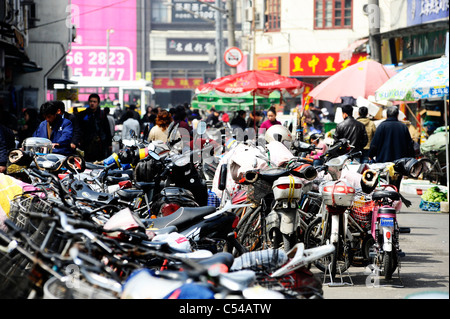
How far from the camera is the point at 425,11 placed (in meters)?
21.1

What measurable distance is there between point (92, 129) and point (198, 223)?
9.63m

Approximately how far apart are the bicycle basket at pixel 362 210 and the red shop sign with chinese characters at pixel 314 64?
3315 cm

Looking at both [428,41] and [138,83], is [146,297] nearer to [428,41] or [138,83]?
[428,41]

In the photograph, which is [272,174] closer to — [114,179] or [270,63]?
[114,179]

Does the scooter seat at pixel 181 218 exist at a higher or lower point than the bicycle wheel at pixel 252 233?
higher

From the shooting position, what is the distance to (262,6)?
4512 cm

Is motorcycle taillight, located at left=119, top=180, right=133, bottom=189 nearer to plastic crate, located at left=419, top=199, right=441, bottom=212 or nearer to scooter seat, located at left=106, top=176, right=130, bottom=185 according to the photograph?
scooter seat, located at left=106, top=176, right=130, bottom=185

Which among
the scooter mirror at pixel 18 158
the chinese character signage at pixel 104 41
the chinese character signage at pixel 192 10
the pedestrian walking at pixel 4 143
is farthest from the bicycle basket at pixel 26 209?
the chinese character signage at pixel 192 10

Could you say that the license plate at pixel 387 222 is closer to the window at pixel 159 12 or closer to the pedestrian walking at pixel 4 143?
the pedestrian walking at pixel 4 143

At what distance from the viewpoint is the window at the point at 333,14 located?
41438mm

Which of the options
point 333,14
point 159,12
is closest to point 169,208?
point 333,14

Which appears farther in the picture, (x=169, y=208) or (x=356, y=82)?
(x=356, y=82)

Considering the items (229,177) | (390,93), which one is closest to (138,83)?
(390,93)

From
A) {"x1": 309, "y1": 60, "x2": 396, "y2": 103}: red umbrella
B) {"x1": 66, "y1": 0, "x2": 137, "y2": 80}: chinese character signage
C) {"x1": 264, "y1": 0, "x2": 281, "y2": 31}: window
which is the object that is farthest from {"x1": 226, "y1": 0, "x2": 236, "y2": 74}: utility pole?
{"x1": 66, "y1": 0, "x2": 137, "y2": 80}: chinese character signage
